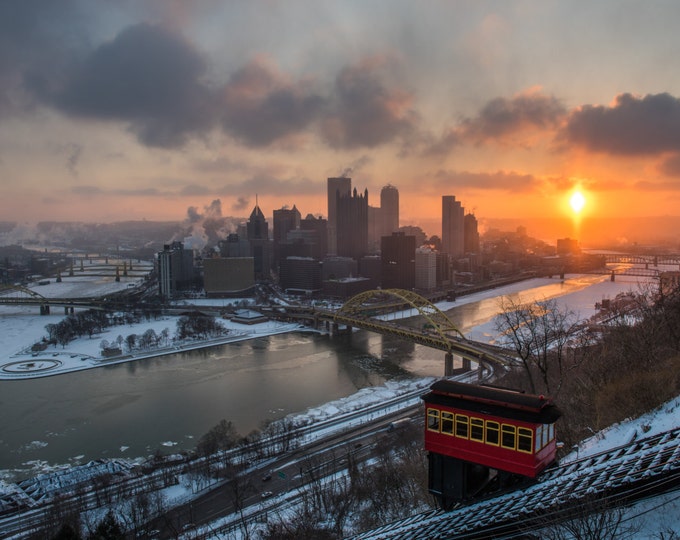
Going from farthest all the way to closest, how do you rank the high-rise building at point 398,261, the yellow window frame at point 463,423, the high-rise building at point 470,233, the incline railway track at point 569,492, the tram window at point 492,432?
the high-rise building at point 470,233, the high-rise building at point 398,261, the yellow window frame at point 463,423, the tram window at point 492,432, the incline railway track at point 569,492

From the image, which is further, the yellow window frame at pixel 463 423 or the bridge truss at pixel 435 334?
the bridge truss at pixel 435 334

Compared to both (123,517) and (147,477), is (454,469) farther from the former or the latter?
(147,477)

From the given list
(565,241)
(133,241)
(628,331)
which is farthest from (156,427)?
(133,241)

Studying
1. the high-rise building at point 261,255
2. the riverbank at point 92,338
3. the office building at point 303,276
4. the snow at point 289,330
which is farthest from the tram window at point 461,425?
the high-rise building at point 261,255

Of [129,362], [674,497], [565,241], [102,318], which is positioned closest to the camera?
[674,497]

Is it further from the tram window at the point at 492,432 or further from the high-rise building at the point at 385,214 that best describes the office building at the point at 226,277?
the high-rise building at the point at 385,214
